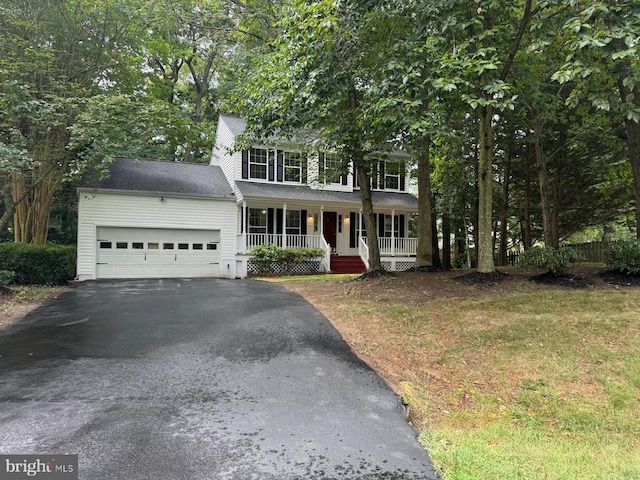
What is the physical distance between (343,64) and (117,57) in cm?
1024

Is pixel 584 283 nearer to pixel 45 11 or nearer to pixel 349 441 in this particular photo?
pixel 349 441

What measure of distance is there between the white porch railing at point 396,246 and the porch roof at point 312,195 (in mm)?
1587

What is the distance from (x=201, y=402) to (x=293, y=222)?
14853mm

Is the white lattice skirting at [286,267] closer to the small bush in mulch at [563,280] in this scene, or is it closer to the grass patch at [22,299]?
the grass patch at [22,299]

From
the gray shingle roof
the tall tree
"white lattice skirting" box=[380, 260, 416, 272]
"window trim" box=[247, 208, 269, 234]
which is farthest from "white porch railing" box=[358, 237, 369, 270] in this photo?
the tall tree

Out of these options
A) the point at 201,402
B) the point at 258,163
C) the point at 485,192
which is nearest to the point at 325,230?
the point at 258,163

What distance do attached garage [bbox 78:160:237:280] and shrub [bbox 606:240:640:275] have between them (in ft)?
41.4

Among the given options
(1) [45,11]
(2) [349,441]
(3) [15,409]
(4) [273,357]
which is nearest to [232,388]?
(4) [273,357]

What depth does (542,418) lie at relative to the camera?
13.0 ft

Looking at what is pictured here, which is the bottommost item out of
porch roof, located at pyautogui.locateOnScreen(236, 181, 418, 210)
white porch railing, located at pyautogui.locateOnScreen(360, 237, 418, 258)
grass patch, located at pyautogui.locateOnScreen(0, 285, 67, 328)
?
grass patch, located at pyautogui.locateOnScreen(0, 285, 67, 328)

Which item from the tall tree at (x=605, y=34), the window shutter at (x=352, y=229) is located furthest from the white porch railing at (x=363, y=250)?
the tall tree at (x=605, y=34)

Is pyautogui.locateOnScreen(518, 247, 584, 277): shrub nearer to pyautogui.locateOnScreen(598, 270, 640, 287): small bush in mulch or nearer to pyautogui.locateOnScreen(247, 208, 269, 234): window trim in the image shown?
pyautogui.locateOnScreen(598, 270, 640, 287): small bush in mulch

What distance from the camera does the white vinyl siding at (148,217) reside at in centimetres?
1446

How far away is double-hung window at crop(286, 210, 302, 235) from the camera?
725 inches
